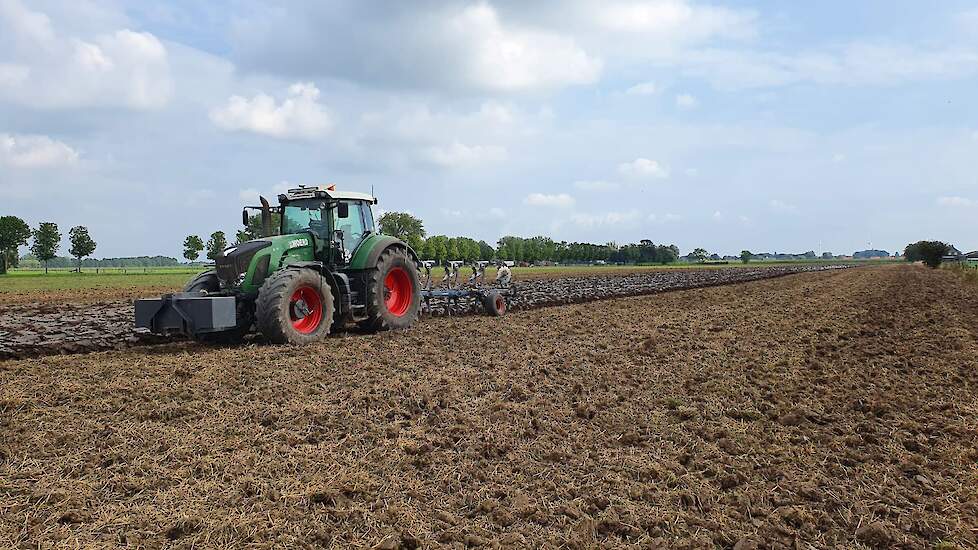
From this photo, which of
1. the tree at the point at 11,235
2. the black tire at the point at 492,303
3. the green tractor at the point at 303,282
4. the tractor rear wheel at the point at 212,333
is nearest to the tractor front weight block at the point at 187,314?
the green tractor at the point at 303,282

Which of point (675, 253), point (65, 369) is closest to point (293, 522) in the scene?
point (65, 369)

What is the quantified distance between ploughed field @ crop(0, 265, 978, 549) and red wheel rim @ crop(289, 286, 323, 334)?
0.77 metres

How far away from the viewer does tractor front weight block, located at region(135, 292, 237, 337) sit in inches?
350

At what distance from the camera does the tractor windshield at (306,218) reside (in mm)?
11117

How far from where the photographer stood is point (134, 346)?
1044 cm

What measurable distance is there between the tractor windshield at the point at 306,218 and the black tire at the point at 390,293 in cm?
115

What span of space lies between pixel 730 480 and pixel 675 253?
472ft

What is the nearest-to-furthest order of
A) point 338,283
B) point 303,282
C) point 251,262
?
1. point 303,282
2. point 251,262
3. point 338,283

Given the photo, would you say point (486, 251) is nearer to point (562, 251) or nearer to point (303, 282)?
point (562, 251)

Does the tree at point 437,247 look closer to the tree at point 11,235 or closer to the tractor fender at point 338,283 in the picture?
the tree at point 11,235

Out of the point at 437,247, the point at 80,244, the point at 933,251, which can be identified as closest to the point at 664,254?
the point at 437,247

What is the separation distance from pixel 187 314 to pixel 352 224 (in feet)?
11.4

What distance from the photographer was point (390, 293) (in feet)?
40.5

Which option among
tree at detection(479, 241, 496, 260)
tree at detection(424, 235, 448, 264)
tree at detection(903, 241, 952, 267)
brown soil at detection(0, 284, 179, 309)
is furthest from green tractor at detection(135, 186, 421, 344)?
tree at detection(479, 241, 496, 260)
